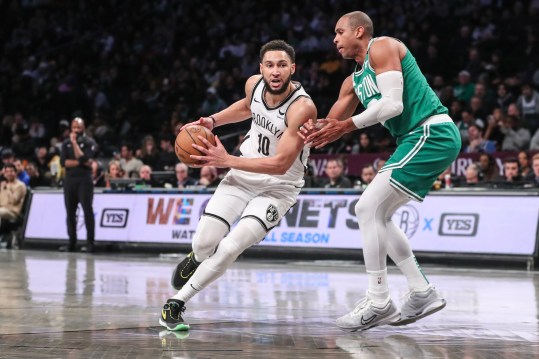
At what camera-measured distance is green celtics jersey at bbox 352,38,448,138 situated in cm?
675

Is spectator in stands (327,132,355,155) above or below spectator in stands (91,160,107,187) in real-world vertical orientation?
above

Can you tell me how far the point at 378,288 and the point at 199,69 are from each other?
60.9 ft

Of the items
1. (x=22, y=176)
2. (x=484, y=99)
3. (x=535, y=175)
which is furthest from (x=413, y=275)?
(x=22, y=176)

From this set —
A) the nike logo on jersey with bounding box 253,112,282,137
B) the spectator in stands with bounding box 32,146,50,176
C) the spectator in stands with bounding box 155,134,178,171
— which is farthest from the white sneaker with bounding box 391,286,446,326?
the spectator in stands with bounding box 32,146,50,176

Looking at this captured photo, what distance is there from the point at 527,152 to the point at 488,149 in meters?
0.93

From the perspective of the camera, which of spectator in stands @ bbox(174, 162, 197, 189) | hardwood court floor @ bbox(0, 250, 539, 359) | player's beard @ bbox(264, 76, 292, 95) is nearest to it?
hardwood court floor @ bbox(0, 250, 539, 359)

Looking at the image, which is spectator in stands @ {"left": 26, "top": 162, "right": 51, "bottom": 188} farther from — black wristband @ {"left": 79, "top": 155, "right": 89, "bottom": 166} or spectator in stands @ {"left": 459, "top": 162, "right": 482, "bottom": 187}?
spectator in stands @ {"left": 459, "top": 162, "right": 482, "bottom": 187}

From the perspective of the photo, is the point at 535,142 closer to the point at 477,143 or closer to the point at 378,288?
the point at 477,143

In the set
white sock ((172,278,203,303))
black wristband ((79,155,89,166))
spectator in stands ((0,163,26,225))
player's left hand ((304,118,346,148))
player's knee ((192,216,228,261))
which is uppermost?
player's left hand ((304,118,346,148))

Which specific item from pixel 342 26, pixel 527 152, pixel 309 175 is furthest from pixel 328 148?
pixel 342 26

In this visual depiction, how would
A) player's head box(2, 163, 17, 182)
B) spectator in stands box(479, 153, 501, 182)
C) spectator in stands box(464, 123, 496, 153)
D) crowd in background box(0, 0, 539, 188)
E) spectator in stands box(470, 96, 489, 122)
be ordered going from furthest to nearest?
1. player's head box(2, 163, 17, 182)
2. crowd in background box(0, 0, 539, 188)
3. spectator in stands box(470, 96, 489, 122)
4. spectator in stands box(464, 123, 496, 153)
5. spectator in stands box(479, 153, 501, 182)

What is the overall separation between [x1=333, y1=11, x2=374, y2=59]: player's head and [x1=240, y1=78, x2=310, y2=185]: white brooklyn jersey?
45 centimetres

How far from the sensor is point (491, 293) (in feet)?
31.2

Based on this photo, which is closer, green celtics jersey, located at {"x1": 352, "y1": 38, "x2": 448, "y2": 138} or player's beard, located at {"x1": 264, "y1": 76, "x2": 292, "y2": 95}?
green celtics jersey, located at {"x1": 352, "y1": 38, "x2": 448, "y2": 138}
